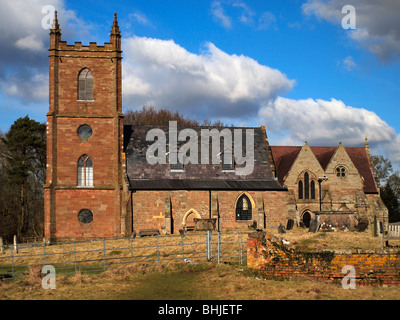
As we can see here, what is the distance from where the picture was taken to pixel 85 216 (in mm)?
36406

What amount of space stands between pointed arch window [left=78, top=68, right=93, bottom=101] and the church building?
8 centimetres

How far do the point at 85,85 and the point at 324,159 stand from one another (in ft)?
73.1

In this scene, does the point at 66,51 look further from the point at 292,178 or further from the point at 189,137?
the point at 292,178

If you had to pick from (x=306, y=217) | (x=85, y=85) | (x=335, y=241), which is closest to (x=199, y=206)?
(x=306, y=217)

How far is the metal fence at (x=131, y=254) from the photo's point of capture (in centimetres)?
2114

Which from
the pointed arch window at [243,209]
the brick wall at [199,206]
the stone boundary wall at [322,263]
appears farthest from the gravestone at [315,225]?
the stone boundary wall at [322,263]

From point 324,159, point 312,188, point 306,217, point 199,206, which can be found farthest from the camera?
point 324,159

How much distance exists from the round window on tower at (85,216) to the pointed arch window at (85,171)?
213 cm

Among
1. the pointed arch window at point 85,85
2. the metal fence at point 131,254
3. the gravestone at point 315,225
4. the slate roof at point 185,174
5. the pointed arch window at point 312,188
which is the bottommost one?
the metal fence at point 131,254

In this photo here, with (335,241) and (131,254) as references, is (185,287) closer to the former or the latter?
(131,254)

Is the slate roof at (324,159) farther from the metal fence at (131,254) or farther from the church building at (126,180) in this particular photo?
the metal fence at (131,254)

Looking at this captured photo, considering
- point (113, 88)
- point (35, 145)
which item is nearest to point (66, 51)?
point (113, 88)

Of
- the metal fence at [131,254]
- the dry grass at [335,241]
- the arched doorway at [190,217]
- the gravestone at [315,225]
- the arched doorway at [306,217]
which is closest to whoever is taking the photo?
the metal fence at [131,254]

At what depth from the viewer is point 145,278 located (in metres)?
18.1
